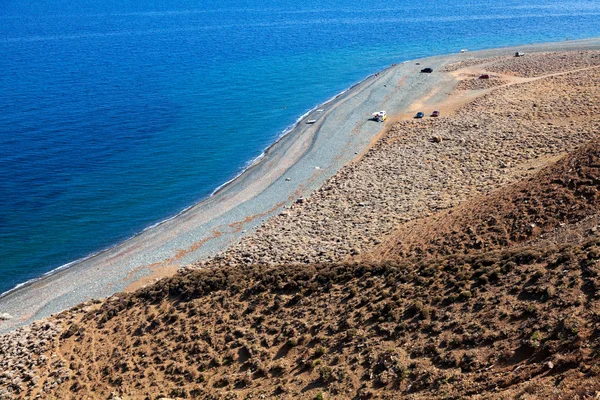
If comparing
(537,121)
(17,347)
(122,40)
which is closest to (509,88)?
(537,121)

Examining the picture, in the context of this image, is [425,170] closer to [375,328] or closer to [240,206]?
[240,206]

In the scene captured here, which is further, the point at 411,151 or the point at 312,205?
the point at 411,151

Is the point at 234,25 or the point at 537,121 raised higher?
the point at 234,25

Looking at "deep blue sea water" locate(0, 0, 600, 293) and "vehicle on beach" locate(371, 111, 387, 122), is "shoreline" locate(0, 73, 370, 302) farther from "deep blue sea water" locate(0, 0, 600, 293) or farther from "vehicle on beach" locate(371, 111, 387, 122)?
"vehicle on beach" locate(371, 111, 387, 122)

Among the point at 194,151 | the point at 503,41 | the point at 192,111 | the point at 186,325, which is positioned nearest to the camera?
the point at 186,325

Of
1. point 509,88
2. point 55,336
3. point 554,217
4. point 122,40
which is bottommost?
point 554,217

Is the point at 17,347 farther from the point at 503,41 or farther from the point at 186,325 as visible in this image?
the point at 503,41

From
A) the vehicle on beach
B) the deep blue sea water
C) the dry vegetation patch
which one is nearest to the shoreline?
the deep blue sea water
